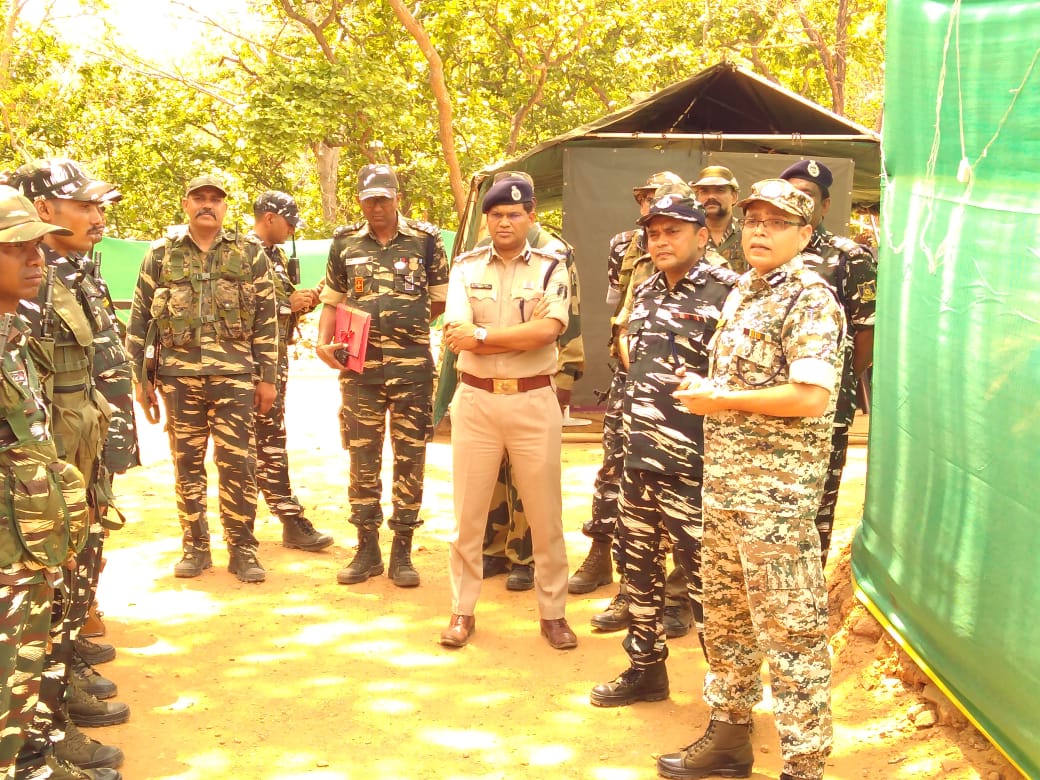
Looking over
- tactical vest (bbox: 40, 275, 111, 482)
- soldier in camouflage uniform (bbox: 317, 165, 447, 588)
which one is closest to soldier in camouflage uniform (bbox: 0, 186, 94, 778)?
tactical vest (bbox: 40, 275, 111, 482)

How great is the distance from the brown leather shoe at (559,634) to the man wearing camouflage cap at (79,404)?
5.91 feet

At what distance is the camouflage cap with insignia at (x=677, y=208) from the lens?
3963 mm

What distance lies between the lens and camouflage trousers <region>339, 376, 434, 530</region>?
586cm

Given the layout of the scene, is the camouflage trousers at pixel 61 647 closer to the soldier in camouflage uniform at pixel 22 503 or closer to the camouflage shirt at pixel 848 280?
the soldier in camouflage uniform at pixel 22 503

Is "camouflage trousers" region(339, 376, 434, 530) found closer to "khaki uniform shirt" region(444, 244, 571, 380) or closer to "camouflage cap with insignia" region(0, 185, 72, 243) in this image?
"khaki uniform shirt" region(444, 244, 571, 380)

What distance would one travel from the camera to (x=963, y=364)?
3744 mm

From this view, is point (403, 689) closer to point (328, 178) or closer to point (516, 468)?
point (516, 468)

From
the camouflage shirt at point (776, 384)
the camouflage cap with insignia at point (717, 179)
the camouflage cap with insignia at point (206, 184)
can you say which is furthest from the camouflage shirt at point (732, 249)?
the camouflage cap with insignia at point (206, 184)

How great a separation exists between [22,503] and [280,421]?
3767 millimetres

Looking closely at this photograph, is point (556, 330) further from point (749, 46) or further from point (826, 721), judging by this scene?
point (749, 46)

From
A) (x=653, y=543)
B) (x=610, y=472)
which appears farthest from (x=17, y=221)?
(x=610, y=472)

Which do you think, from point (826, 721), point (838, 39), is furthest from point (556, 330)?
point (838, 39)

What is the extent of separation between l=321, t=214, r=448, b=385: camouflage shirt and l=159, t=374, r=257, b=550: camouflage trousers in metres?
0.62

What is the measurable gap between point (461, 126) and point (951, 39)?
14.0 meters
